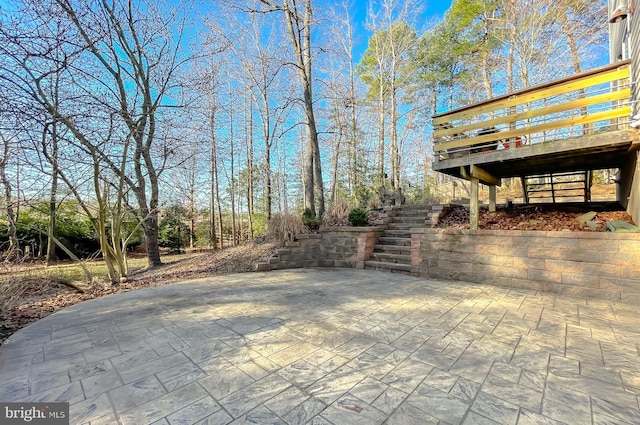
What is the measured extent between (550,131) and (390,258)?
3.44 meters

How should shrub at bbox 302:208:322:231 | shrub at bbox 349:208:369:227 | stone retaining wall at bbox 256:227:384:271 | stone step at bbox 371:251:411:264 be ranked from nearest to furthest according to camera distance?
stone step at bbox 371:251:411:264 < stone retaining wall at bbox 256:227:384:271 < shrub at bbox 349:208:369:227 < shrub at bbox 302:208:322:231

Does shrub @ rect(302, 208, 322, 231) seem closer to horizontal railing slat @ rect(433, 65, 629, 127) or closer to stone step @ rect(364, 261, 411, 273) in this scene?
stone step @ rect(364, 261, 411, 273)

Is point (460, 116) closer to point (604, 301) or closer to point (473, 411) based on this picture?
point (604, 301)

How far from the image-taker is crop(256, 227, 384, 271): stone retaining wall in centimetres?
573

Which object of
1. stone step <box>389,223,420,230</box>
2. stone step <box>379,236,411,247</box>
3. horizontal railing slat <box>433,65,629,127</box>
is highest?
horizontal railing slat <box>433,65,629,127</box>

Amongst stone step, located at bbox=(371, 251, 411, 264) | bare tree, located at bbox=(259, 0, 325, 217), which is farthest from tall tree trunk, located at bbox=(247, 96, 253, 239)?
stone step, located at bbox=(371, 251, 411, 264)

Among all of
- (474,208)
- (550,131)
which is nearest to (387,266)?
(474,208)

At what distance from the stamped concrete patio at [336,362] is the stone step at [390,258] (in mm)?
1916

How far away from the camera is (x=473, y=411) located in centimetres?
138

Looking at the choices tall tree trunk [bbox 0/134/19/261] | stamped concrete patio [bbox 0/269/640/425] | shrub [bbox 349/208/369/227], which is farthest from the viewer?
shrub [bbox 349/208/369/227]

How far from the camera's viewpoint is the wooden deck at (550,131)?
3465 mm

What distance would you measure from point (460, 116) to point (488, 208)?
2.45m

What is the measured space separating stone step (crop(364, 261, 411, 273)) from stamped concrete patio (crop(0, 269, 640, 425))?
169 cm

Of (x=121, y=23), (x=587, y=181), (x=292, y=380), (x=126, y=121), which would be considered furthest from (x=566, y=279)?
(x=121, y=23)
